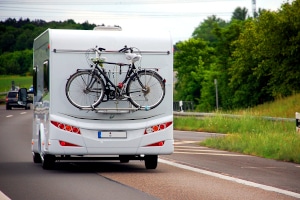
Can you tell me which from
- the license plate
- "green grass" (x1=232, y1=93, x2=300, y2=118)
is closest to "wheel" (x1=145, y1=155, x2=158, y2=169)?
the license plate

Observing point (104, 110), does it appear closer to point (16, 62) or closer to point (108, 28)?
Answer: point (108, 28)

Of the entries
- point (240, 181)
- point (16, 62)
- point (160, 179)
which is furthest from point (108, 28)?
point (16, 62)

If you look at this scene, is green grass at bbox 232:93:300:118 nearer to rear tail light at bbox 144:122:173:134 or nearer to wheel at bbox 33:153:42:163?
wheel at bbox 33:153:42:163

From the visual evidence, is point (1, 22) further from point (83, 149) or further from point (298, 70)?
point (83, 149)

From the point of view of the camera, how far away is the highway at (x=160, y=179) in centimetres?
1380

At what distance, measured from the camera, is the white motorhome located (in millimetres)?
17797

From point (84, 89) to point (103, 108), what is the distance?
19.3 inches

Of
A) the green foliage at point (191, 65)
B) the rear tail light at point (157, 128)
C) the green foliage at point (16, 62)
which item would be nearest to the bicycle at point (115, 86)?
the rear tail light at point (157, 128)

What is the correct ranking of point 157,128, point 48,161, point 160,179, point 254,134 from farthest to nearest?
point 254,134 < point 48,161 < point 157,128 < point 160,179

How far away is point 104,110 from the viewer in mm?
17828

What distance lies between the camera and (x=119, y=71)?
59.2 feet

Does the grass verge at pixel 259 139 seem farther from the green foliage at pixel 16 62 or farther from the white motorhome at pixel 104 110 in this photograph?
the green foliage at pixel 16 62

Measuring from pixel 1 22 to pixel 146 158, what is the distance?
529ft

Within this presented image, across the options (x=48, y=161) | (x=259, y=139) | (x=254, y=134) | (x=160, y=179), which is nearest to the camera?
(x=160, y=179)
